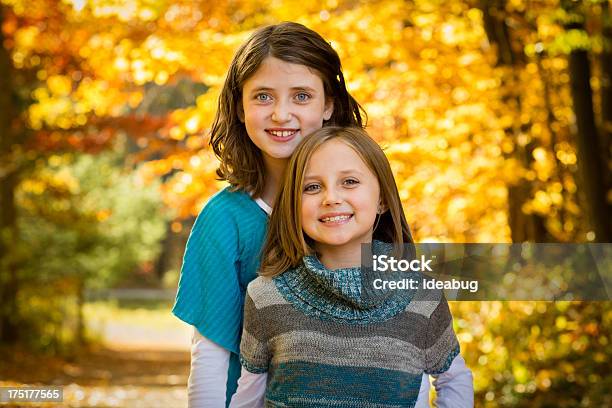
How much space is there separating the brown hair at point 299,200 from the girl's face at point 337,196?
0.05ft

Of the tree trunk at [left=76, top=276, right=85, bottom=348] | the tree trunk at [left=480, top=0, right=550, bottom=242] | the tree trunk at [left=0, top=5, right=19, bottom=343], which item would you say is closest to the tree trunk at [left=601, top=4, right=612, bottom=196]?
the tree trunk at [left=480, top=0, right=550, bottom=242]

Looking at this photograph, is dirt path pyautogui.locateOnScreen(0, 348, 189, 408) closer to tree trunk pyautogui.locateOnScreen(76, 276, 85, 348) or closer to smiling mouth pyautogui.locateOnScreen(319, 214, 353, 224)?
tree trunk pyautogui.locateOnScreen(76, 276, 85, 348)

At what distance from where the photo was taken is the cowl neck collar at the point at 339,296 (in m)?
2.23

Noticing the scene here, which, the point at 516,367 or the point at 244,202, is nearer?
the point at 244,202

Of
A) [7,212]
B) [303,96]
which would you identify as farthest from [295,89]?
[7,212]

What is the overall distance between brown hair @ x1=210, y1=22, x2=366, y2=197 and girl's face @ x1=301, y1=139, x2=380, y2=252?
1.03 feet

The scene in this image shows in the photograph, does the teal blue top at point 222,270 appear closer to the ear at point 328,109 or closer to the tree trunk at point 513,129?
the ear at point 328,109

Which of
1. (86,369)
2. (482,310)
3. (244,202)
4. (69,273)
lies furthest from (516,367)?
(69,273)

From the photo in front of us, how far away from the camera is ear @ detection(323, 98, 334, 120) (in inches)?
105

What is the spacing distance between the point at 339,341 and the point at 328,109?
0.76 metres

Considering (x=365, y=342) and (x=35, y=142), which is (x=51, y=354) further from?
(x=365, y=342)

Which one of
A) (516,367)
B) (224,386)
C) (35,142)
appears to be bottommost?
(224,386)

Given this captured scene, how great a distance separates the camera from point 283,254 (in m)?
2.37

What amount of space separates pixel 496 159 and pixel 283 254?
4866 mm
